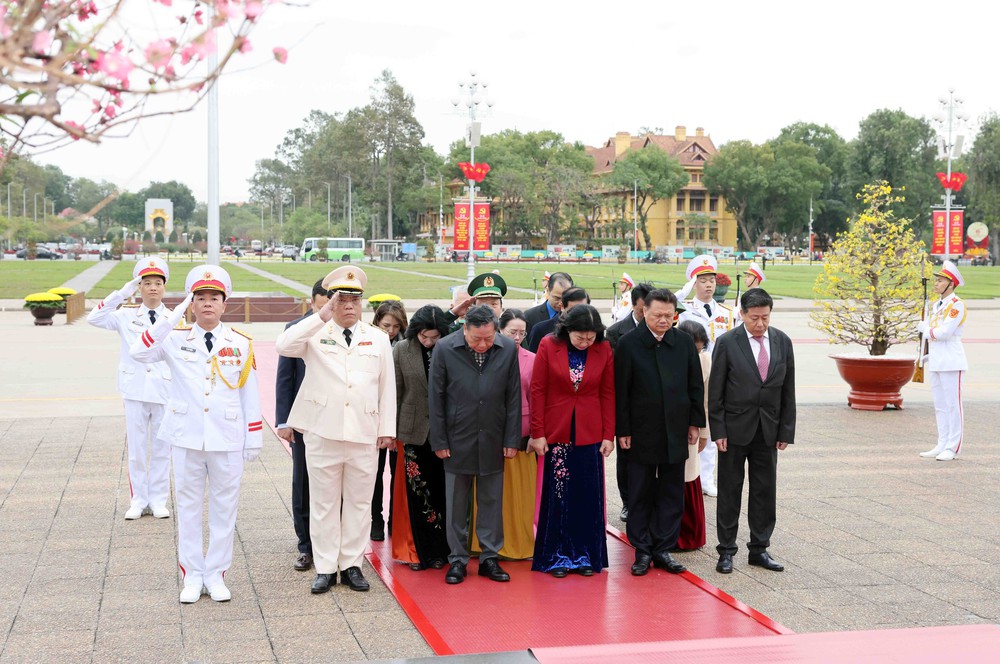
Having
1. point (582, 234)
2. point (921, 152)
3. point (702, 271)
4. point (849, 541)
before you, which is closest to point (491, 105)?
point (702, 271)

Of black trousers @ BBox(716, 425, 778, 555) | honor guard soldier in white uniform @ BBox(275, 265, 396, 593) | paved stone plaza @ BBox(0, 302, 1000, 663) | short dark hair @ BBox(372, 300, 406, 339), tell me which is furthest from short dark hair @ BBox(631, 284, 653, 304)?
honor guard soldier in white uniform @ BBox(275, 265, 396, 593)

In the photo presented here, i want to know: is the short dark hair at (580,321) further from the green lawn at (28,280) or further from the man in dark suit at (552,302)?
the green lawn at (28,280)

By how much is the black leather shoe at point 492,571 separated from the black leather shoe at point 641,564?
76 centimetres

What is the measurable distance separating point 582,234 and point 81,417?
82.4 metres

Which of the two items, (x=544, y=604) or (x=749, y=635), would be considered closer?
(x=749, y=635)

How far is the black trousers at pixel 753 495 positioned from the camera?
6.26 metres

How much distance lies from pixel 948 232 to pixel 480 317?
32700 mm

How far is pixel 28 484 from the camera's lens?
822 cm

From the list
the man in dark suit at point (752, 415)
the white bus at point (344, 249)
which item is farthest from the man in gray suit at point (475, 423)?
the white bus at point (344, 249)

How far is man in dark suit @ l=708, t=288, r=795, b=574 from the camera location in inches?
247

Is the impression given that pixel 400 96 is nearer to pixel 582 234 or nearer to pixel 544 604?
pixel 582 234

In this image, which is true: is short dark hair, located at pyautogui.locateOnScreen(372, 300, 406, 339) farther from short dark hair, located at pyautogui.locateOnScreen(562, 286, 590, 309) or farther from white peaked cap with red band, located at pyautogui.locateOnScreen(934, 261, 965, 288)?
white peaked cap with red band, located at pyautogui.locateOnScreen(934, 261, 965, 288)

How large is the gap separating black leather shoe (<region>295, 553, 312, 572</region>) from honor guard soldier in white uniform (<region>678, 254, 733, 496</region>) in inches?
136

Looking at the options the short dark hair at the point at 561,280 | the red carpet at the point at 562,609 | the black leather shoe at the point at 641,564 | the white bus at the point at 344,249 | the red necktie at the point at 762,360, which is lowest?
the red carpet at the point at 562,609
